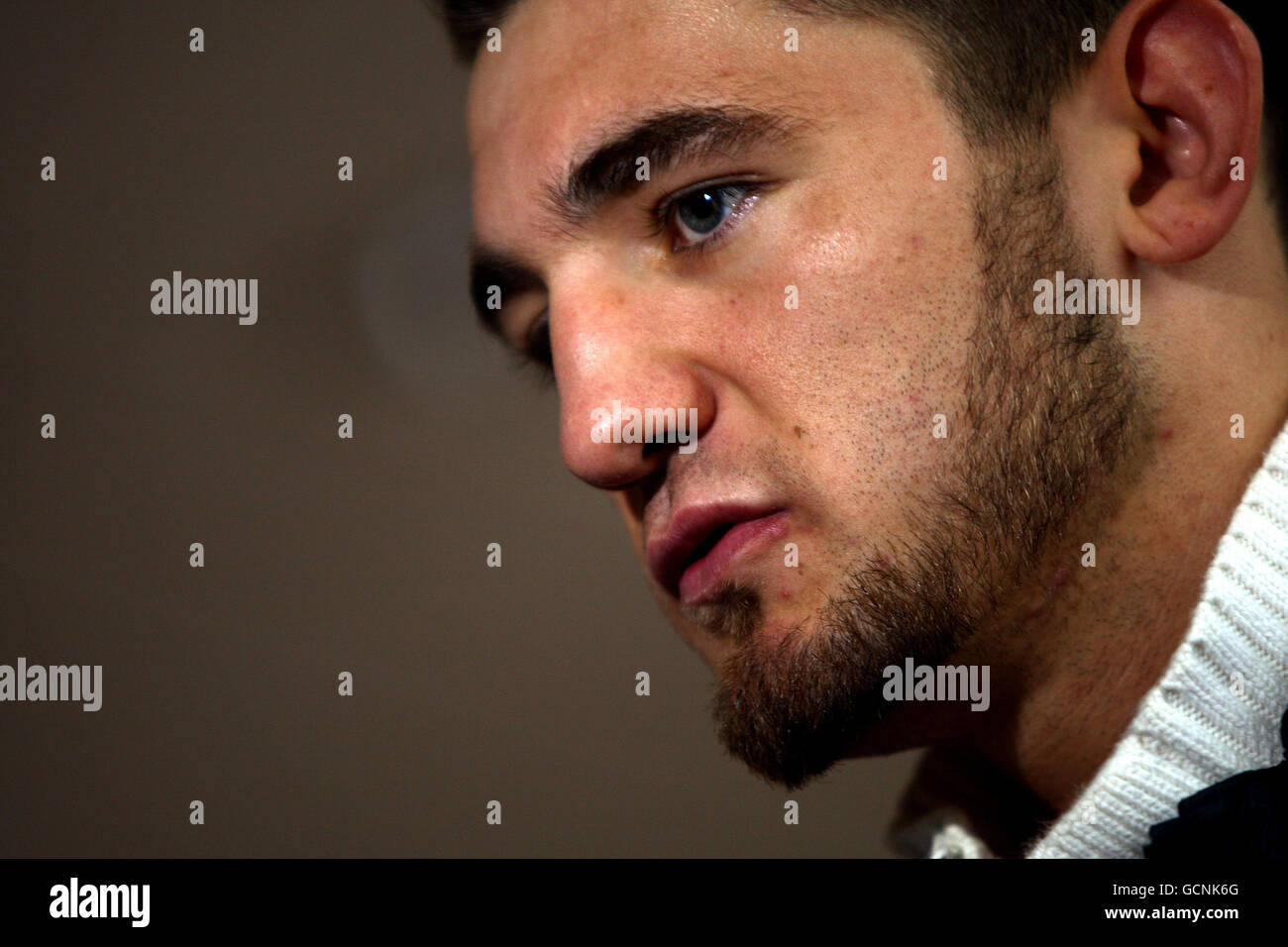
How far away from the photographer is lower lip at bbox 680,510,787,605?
0.75 meters

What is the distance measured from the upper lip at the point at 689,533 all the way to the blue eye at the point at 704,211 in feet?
0.63

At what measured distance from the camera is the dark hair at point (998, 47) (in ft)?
2.47

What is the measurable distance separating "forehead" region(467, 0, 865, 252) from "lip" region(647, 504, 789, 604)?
0.28 m

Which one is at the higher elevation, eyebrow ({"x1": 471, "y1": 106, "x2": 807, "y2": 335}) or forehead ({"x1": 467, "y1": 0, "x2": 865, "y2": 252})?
forehead ({"x1": 467, "y1": 0, "x2": 865, "y2": 252})

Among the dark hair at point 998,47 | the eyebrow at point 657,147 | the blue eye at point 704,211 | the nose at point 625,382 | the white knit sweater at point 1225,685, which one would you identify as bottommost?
the white knit sweater at point 1225,685

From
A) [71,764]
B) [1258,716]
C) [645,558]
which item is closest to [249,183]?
[71,764]

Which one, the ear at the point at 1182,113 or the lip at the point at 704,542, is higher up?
the ear at the point at 1182,113

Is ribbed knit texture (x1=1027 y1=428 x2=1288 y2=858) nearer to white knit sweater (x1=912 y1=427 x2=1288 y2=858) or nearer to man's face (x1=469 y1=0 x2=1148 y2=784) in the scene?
white knit sweater (x1=912 y1=427 x2=1288 y2=858)

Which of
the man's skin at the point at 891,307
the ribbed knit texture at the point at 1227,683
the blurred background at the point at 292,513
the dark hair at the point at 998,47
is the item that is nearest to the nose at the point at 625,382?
the man's skin at the point at 891,307

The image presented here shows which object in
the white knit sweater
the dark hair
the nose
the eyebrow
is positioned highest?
the dark hair

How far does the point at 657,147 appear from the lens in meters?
0.77

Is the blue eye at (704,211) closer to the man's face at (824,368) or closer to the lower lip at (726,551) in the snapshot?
the man's face at (824,368)

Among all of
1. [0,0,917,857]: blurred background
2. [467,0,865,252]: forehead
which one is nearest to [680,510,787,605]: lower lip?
[467,0,865,252]: forehead
